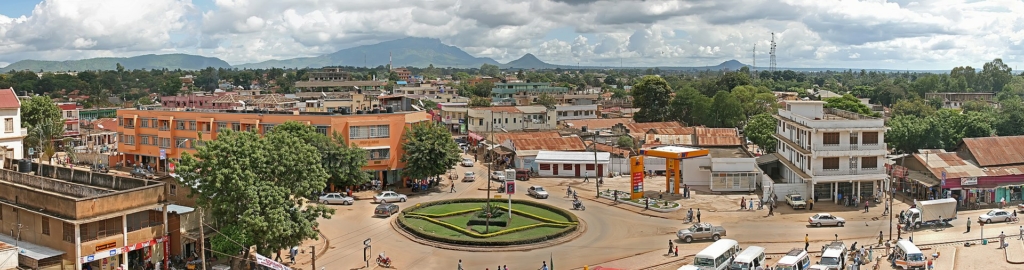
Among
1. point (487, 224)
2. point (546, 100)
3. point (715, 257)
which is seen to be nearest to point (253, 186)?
point (487, 224)

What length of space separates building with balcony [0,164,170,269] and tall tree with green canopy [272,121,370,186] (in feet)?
55.0

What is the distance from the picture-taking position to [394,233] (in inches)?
1610

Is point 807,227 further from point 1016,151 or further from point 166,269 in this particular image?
point 166,269

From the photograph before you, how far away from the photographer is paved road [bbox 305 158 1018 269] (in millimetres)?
35438

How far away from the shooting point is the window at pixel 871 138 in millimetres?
48875

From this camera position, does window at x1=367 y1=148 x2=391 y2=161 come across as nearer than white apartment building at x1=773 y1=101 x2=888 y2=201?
No

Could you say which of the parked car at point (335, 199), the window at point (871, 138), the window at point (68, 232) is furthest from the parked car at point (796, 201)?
the window at point (68, 232)

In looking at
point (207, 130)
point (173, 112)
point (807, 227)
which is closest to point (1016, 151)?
point (807, 227)

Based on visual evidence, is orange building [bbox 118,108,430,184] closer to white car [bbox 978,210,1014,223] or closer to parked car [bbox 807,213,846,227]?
parked car [bbox 807,213,846,227]

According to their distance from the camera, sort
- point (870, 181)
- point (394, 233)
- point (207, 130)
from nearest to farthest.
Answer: point (394, 233) < point (870, 181) < point (207, 130)

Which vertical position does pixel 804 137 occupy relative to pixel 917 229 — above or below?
above

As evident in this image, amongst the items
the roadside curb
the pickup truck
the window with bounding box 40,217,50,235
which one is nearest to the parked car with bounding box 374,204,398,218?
the roadside curb

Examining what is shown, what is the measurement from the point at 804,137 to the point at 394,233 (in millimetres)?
28743

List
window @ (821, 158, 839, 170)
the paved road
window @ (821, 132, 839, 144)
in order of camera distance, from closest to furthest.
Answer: the paved road, window @ (821, 132, 839, 144), window @ (821, 158, 839, 170)
